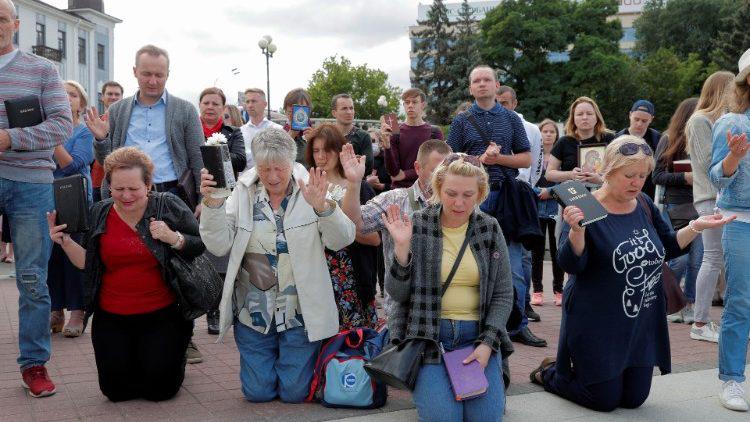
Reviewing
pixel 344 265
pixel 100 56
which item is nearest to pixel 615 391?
pixel 344 265

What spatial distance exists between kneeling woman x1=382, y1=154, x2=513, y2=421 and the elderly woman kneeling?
547 millimetres

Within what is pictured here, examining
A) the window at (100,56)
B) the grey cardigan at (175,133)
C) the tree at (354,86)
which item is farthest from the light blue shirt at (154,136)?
the tree at (354,86)

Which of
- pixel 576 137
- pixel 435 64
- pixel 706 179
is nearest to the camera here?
pixel 706 179

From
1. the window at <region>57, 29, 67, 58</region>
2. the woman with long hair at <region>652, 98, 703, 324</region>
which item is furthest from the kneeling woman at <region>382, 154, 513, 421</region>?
the window at <region>57, 29, 67, 58</region>

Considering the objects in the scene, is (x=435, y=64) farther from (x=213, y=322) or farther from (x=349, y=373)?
(x=349, y=373)

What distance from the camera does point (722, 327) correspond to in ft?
14.1

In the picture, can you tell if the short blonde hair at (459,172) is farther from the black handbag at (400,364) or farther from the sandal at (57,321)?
the sandal at (57,321)

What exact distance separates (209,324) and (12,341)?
1.58 metres

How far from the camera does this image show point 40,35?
1752 inches

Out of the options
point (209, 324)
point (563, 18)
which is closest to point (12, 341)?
point (209, 324)

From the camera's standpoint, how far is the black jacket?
166 inches

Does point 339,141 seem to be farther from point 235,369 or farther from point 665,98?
point 665,98

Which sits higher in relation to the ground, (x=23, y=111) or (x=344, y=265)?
(x=23, y=111)

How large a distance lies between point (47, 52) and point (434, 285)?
150 ft
